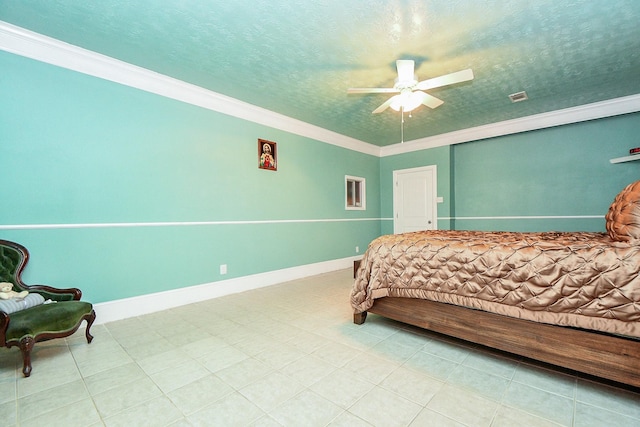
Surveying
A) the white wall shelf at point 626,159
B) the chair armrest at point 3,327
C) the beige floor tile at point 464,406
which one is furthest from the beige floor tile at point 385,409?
the white wall shelf at point 626,159

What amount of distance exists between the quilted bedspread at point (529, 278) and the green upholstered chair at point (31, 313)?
2.43 meters

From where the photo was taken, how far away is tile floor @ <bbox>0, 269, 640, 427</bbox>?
4.63ft

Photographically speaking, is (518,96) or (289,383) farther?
(518,96)

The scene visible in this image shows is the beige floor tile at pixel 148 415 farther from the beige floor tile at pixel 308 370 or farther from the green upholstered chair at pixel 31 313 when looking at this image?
the green upholstered chair at pixel 31 313

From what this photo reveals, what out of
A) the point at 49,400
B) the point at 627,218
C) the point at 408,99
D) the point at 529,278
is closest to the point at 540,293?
the point at 529,278

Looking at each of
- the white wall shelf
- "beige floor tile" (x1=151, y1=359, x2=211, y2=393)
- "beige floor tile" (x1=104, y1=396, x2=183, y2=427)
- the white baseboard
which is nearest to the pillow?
the white baseboard

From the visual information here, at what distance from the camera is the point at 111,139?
284 centimetres

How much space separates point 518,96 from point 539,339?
3.47 meters

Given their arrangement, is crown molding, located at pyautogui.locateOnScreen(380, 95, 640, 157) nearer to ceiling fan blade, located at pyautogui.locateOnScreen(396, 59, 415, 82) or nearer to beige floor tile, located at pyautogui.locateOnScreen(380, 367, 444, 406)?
ceiling fan blade, located at pyautogui.locateOnScreen(396, 59, 415, 82)

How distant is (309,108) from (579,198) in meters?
4.51

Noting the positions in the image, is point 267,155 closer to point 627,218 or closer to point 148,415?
point 148,415

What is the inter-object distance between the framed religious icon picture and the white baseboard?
1673mm

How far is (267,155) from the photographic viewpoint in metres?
4.20

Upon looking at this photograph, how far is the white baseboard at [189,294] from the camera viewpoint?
2795 millimetres
